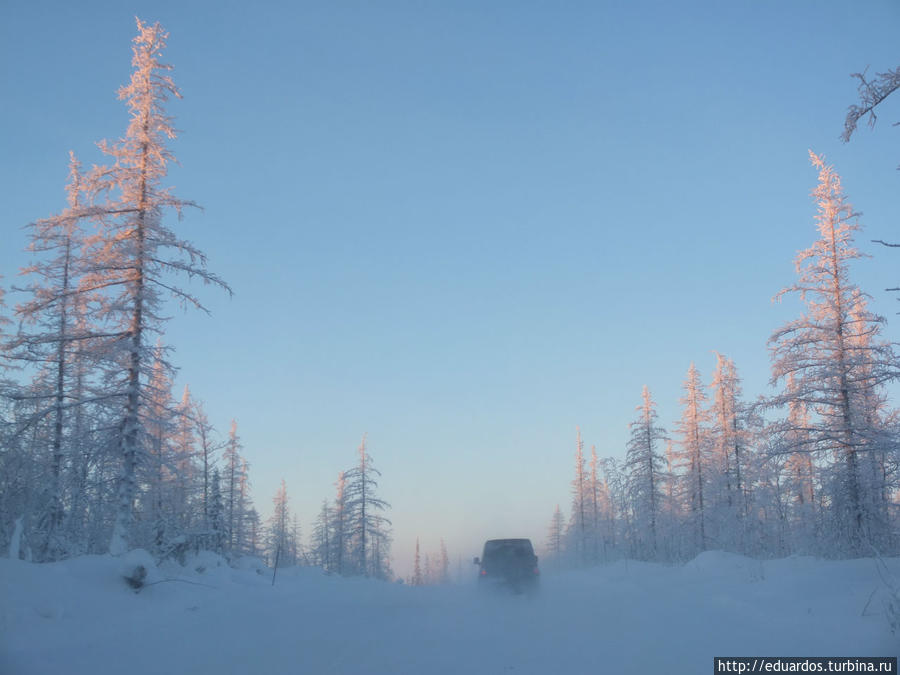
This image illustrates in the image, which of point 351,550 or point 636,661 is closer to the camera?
point 636,661

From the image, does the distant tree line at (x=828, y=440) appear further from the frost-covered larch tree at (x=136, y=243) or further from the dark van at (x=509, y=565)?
the frost-covered larch tree at (x=136, y=243)

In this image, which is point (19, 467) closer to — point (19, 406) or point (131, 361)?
point (19, 406)

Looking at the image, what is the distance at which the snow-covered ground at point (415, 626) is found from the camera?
6438 millimetres

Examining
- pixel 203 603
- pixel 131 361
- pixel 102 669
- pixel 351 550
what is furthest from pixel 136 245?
pixel 351 550

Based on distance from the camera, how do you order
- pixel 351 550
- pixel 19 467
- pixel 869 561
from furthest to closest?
pixel 351 550 → pixel 19 467 → pixel 869 561

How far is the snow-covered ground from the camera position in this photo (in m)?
6.44

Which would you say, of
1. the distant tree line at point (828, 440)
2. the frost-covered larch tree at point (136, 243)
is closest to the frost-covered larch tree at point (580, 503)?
the distant tree line at point (828, 440)

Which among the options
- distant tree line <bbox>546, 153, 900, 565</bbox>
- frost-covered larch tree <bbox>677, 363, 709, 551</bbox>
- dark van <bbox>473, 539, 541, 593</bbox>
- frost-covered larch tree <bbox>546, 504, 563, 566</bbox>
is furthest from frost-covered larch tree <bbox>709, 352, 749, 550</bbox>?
frost-covered larch tree <bbox>546, 504, 563, 566</bbox>

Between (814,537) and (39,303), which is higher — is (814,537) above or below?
below

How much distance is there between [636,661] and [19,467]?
56.7ft

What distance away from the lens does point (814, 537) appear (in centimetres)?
1941

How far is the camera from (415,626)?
31.0 feet

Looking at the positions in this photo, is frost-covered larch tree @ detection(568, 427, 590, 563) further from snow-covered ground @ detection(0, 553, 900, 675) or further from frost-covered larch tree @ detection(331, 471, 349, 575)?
snow-covered ground @ detection(0, 553, 900, 675)

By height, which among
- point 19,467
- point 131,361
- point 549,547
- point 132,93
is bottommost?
point 549,547
